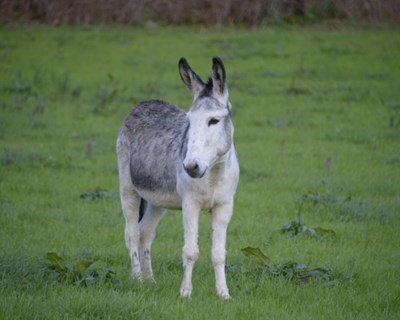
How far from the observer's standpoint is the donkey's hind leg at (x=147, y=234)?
7641 mm

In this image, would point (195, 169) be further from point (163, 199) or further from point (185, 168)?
point (163, 199)

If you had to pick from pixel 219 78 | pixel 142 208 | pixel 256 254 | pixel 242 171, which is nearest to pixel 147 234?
pixel 142 208

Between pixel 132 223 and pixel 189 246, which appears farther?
pixel 132 223

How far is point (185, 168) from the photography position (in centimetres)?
618

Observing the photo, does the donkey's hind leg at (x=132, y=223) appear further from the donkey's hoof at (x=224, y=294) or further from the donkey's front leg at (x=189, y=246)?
the donkey's hoof at (x=224, y=294)

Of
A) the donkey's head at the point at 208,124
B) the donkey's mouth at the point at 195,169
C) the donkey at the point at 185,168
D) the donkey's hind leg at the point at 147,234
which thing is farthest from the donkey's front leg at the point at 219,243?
the donkey's hind leg at the point at 147,234

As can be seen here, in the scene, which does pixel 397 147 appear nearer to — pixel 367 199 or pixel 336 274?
pixel 367 199

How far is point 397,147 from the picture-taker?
14.2 meters

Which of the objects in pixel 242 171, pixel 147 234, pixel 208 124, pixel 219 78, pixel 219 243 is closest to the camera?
pixel 208 124

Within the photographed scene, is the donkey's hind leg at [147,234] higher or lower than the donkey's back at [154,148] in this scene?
lower

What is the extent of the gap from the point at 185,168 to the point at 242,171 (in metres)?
6.49

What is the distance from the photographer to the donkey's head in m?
6.21

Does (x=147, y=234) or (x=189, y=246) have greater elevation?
(x=189, y=246)

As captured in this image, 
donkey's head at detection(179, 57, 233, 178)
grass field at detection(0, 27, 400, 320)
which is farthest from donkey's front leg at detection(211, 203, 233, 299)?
donkey's head at detection(179, 57, 233, 178)
